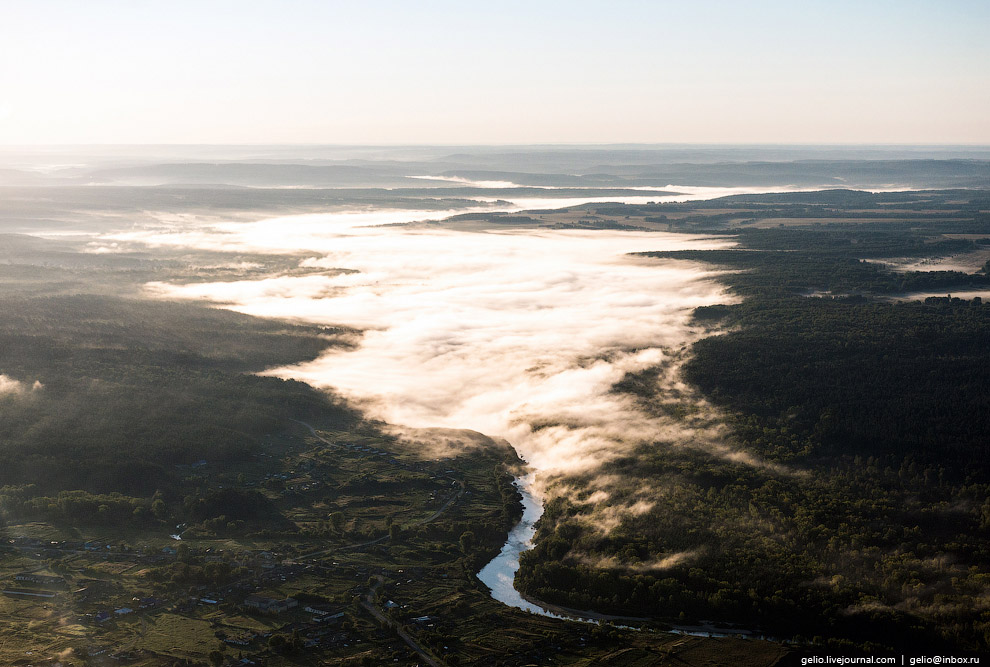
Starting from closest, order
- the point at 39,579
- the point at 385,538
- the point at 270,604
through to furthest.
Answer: the point at 270,604 < the point at 39,579 < the point at 385,538

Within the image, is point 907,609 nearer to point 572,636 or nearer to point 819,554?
point 819,554

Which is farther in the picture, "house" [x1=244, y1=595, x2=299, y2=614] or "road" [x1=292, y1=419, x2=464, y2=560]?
"road" [x1=292, y1=419, x2=464, y2=560]

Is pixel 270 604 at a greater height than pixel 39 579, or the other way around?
pixel 270 604

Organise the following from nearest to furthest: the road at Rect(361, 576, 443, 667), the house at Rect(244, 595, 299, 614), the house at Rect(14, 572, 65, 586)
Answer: the road at Rect(361, 576, 443, 667), the house at Rect(244, 595, 299, 614), the house at Rect(14, 572, 65, 586)

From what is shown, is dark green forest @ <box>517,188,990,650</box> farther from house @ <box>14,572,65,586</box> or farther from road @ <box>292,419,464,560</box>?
house @ <box>14,572,65,586</box>

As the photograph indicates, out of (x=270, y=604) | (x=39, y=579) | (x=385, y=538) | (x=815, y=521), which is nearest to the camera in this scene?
(x=270, y=604)

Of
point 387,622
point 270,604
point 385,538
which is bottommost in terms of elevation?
point 385,538

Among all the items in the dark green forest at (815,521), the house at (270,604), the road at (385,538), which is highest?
the dark green forest at (815,521)

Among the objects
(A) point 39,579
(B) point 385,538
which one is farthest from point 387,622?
(A) point 39,579

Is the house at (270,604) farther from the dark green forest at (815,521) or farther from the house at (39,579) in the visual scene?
the dark green forest at (815,521)

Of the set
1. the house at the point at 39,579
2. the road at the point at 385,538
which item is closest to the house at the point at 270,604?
the road at the point at 385,538

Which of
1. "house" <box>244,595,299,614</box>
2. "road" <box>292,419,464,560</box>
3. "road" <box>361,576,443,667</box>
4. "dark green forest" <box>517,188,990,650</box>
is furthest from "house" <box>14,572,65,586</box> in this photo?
"dark green forest" <box>517,188,990,650</box>

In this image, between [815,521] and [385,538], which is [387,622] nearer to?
[385,538]

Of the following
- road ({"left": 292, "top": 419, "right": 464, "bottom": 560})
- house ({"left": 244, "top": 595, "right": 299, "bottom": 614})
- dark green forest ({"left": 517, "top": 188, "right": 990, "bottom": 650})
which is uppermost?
dark green forest ({"left": 517, "top": 188, "right": 990, "bottom": 650})
